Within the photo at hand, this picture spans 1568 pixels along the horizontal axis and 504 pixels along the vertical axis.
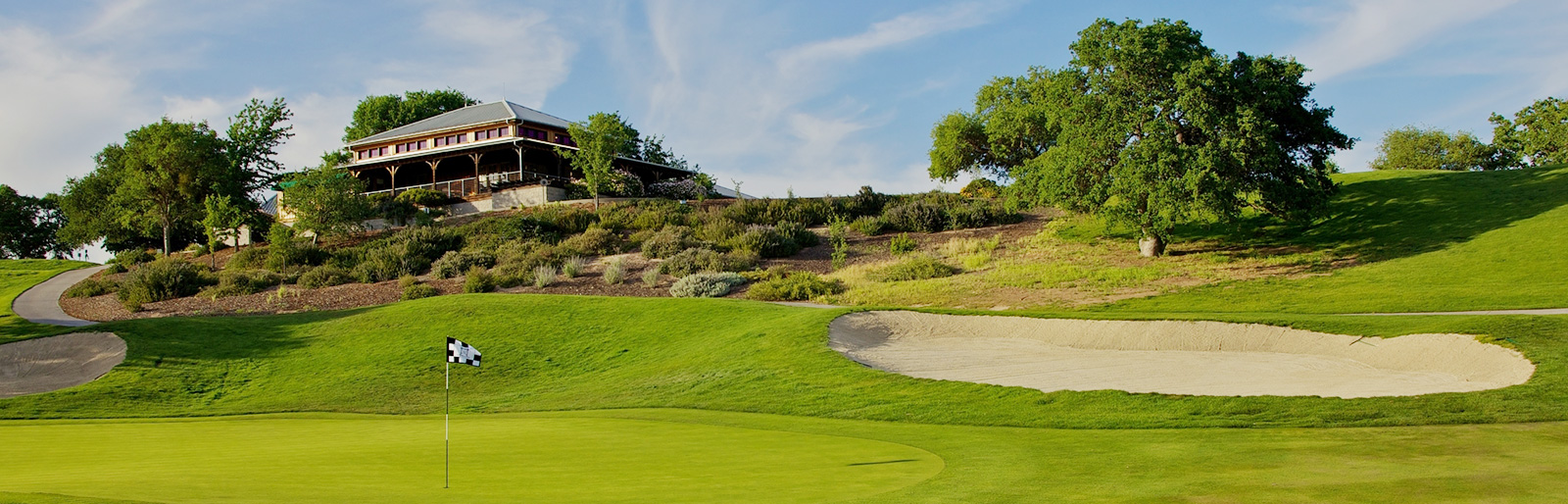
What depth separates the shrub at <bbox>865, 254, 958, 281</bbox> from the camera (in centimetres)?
3284

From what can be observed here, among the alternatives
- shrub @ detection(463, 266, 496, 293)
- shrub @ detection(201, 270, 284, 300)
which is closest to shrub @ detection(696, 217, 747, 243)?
shrub @ detection(463, 266, 496, 293)

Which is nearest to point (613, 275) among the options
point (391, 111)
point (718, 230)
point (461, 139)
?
point (718, 230)

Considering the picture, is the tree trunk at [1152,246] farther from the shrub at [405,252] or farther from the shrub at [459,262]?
the shrub at [405,252]

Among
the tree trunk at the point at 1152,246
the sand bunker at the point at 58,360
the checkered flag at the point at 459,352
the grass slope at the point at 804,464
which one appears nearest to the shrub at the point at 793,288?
the tree trunk at the point at 1152,246

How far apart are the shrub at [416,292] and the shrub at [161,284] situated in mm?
9968

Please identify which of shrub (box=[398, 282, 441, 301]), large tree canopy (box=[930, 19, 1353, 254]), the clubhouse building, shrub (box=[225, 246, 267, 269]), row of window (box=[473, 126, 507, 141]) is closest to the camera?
large tree canopy (box=[930, 19, 1353, 254])

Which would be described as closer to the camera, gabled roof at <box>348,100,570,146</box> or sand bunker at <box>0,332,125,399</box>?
sand bunker at <box>0,332,125,399</box>

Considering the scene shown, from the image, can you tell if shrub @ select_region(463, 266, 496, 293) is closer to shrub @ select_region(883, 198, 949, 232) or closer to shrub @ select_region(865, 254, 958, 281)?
shrub @ select_region(865, 254, 958, 281)

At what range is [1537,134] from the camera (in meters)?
57.7

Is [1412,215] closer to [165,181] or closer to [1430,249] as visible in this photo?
[1430,249]

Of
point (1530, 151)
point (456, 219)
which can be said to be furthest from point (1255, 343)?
point (1530, 151)

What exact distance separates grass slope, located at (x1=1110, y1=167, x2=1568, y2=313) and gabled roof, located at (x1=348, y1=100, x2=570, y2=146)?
4183 centimetres

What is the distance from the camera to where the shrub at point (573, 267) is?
3484 centimetres

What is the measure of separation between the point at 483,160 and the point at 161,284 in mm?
25311
